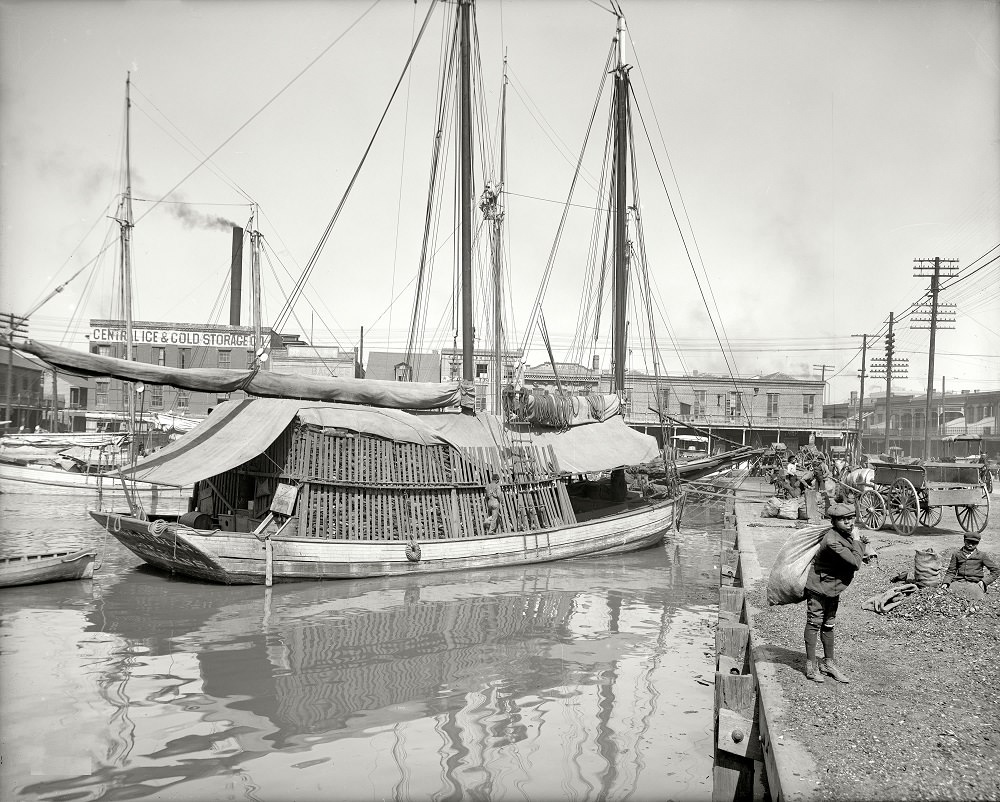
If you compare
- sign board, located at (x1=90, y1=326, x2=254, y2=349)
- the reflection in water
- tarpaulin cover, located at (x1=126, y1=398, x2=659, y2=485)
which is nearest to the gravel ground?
the reflection in water

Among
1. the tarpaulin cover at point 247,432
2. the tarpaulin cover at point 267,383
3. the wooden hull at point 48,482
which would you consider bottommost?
the wooden hull at point 48,482

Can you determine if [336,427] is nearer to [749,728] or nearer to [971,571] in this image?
[749,728]

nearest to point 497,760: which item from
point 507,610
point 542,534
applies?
point 507,610

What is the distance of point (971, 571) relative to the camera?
10070 millimetres

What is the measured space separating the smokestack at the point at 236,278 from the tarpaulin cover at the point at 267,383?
43.4m

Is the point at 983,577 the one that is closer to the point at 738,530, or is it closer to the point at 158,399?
the point at 738,530

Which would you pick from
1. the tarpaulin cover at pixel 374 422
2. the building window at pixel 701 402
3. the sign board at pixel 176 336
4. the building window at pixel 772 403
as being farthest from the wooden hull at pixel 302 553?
the building window at pixel 772 403

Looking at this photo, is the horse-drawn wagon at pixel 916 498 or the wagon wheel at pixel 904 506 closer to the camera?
the horse-drawn wagon at pixel 916 498

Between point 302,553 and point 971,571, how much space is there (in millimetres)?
11967

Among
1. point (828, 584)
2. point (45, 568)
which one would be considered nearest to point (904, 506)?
point (828, 584)

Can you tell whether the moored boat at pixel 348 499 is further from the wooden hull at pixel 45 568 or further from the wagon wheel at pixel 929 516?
the wagon wheel at pixel 929 516

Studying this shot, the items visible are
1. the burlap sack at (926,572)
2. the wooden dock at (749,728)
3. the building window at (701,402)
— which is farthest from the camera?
the building window at (701,402)

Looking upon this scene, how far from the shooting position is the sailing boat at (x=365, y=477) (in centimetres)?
1456

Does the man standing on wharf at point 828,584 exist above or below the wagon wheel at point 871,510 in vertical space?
above
